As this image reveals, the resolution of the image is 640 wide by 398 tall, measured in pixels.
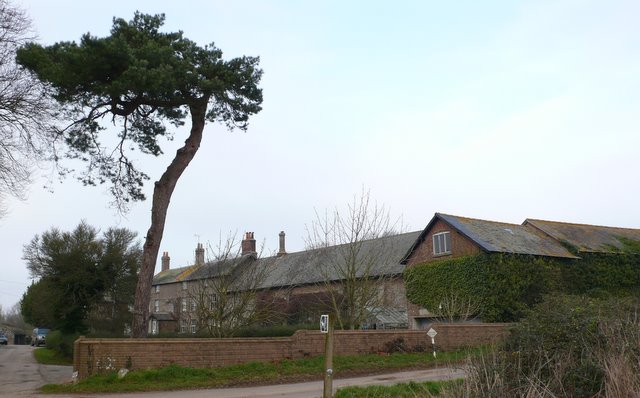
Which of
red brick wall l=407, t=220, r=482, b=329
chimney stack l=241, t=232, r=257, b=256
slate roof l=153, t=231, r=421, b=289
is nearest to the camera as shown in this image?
red brick wall l=407, t=220, r=482, b=329

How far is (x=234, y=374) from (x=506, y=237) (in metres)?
20.0

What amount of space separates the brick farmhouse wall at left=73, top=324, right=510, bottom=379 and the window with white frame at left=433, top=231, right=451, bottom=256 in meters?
8.83

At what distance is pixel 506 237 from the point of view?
34594 millimetres

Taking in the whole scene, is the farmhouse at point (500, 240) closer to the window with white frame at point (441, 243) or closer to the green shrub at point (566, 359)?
the window with white frame at point (441, 243)

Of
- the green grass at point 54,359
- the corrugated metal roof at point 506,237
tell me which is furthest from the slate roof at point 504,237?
the green grass at point 54,359

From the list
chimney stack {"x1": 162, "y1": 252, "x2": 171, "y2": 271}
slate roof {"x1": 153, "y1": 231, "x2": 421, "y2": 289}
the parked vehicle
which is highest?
chimney stack {"x1": 162, "y1": 252, "x2": 171, "y2": 271}

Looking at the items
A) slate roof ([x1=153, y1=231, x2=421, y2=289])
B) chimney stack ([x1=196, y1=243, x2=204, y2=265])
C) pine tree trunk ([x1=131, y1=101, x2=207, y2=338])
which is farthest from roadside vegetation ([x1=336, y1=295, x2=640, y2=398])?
chimney stack ([x1=196, y1=243, x2=204, y2=265])

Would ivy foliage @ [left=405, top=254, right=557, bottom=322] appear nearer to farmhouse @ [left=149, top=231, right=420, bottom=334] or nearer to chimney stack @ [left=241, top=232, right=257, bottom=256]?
farmhouse @ [left=149, top=231, right=420, bottom=334]

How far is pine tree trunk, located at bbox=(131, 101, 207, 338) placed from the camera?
2177 cm

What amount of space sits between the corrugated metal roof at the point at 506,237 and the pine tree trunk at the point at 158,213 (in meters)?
16.4

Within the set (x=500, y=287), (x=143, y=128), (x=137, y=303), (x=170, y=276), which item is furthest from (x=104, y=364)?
(x=170, y=276)

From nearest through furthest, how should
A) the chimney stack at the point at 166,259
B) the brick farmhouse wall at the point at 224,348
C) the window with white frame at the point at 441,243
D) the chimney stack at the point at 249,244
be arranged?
the brick farmhouse wall at the point at 224,348, the window with white frame at the point at 441,243, the chimney stack at the point at 249,244, the chimney stack at the point at 166,259

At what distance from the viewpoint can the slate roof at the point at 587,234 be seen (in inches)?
1409

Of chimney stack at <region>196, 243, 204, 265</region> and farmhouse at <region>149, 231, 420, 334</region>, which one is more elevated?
chimney stack at <region>196, 243, 204, 265</region>
